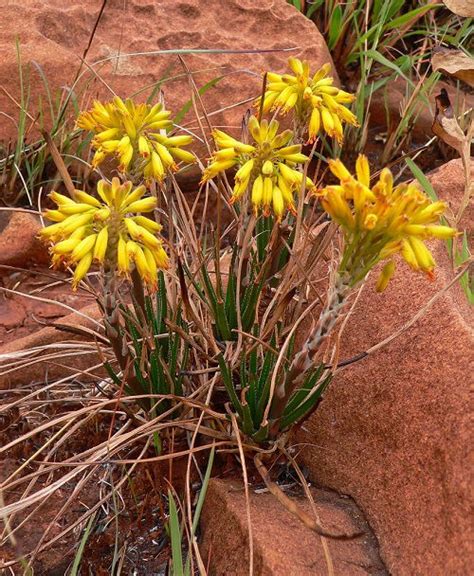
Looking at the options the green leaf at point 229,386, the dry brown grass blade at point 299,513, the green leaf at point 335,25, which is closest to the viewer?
the dry brown grass blade at point 299,513

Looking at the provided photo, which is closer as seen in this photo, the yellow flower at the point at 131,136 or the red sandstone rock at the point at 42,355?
the yellow flower at the point at 131,136

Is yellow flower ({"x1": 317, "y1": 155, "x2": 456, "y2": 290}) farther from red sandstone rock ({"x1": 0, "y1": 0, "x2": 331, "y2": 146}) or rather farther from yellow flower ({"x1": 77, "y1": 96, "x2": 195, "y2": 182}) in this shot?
red sandstone rock ({"x1": 0, "y1": 0, "x2": 331, "y2": 146})

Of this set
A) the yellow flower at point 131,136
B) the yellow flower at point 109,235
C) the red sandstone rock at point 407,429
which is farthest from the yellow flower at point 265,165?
the red sandstone rock at point 407,429

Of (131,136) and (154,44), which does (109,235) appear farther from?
(154,44)

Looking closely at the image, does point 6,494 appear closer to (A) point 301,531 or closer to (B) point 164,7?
(A) point 301,531

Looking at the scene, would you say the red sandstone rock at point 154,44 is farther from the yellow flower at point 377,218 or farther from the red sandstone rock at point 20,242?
the yellow flower at point 377,218

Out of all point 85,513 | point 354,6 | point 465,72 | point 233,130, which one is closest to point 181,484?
point 85,513

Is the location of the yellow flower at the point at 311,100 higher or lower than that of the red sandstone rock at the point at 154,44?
higher
